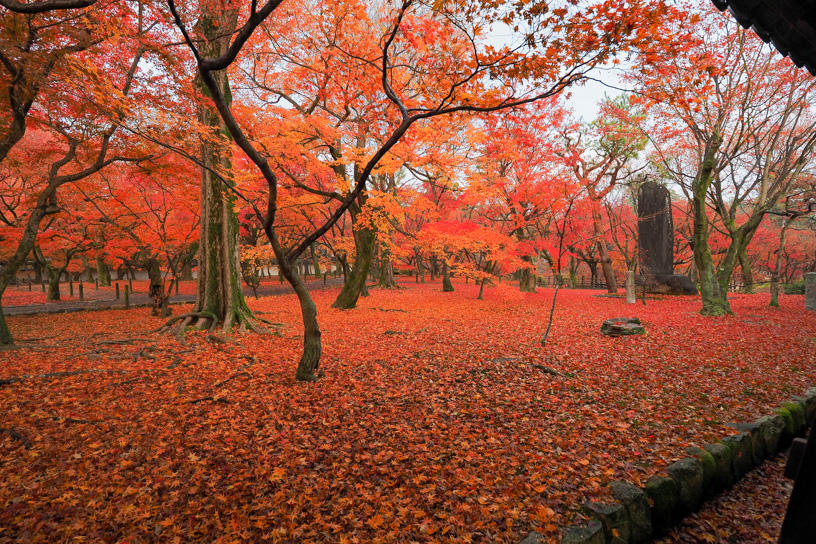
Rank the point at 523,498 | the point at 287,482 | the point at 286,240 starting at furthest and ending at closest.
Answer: the point at 286,240 → the point at 287,482 → the point at 523,498

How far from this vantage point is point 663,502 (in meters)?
2.95

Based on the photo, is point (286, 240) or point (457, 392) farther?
point (286, 240)

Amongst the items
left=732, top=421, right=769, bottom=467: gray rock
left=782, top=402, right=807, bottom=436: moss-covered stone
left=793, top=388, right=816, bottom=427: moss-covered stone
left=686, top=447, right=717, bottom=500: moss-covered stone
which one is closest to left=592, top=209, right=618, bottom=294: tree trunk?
left=793, top=388, right=816, bottom=427: moss-covered stone

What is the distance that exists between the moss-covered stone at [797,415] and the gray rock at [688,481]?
2.57 m

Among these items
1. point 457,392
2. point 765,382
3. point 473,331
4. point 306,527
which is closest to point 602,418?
point 457,392

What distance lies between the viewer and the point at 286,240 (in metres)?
26.0

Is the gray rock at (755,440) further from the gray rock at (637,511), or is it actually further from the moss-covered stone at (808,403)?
the gray rock at (637,511)

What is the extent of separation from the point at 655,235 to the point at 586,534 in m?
20.9

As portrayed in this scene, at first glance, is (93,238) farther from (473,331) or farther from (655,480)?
(655,480)

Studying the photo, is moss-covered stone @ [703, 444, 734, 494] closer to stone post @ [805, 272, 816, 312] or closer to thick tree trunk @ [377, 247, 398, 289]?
stone post @ [805, 272, 816, 312]

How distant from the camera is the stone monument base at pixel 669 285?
16.9 m

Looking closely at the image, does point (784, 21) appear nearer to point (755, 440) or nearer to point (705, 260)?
point (755, 440)

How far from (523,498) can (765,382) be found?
552cm

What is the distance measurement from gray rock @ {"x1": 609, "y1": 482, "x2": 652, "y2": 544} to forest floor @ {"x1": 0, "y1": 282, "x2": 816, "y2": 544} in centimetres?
21
